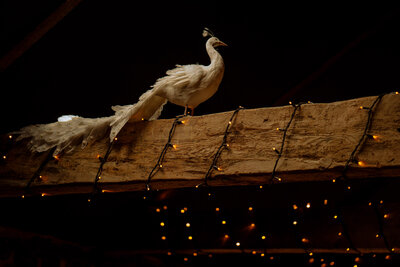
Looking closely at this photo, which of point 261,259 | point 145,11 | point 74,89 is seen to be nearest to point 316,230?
point 261,259

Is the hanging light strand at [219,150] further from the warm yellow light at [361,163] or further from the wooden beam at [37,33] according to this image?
the wooden beam at [37,33]

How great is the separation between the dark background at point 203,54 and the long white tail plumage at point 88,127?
0.48 meters

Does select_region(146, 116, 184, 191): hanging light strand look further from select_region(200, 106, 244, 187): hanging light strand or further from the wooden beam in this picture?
the wooden beam

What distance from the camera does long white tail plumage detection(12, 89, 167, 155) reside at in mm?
1287

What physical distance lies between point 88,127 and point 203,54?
96cm

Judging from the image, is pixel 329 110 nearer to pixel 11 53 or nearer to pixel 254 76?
pixel 254 76

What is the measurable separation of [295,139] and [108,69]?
1.31 metres

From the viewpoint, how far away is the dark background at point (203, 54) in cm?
175

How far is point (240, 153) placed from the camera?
1092 millimetres

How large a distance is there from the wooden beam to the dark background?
4 cm

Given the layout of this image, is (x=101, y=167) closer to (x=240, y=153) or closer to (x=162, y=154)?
(x=162, y=154)

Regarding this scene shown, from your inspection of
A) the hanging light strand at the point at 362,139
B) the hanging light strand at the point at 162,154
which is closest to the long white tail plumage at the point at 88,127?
the hanging light strand at the point at 162,154

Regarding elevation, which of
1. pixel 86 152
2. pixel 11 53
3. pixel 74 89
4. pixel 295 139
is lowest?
pixel 295 139

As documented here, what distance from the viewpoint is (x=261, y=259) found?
7.37ft
